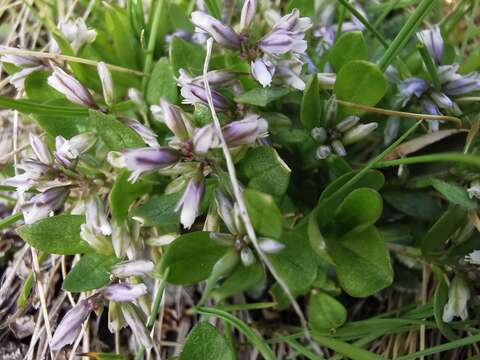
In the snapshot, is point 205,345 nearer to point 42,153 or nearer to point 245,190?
point 245,190

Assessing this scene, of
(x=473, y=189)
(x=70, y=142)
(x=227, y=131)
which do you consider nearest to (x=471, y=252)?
(x=473, y=189)

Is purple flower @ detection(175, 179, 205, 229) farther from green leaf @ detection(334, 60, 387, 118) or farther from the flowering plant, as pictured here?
green leaf @ detection(334, 60, 387, 118)

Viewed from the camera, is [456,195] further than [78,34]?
No

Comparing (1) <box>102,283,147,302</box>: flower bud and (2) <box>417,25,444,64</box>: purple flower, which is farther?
(2) <box>417,25,444,64</box>: purple flower

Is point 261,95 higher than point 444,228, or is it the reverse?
point 261,95

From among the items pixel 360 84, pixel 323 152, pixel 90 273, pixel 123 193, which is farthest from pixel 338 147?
pixel 90 273

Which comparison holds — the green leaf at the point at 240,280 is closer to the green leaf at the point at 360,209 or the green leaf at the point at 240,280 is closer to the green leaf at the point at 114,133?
the green leaf at the point at 360,209

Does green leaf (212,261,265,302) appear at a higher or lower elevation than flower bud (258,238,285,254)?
lower

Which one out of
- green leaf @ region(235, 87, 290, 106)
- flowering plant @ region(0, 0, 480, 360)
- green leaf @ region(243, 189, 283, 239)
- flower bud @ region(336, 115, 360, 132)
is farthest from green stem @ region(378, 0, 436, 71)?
green leaf @ region(243, 189, 283, 239)
